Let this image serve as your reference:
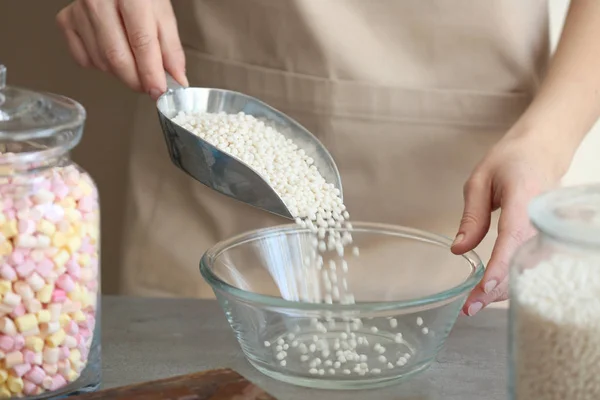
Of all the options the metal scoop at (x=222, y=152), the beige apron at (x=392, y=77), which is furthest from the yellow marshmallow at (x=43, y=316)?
the beige apron at (x=392, y=77)

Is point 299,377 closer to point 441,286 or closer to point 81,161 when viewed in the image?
point 441,286

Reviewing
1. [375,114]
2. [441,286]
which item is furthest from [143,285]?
[441,286]

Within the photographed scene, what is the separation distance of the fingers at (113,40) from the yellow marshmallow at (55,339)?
1.15 ft

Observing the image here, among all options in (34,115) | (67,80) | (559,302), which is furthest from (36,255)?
(67,80)

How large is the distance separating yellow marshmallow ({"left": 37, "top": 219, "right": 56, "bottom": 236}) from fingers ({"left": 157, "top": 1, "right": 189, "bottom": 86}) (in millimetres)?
356

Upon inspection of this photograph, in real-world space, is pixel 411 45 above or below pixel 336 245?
above

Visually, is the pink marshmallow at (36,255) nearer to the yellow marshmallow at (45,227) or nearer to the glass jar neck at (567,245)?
the yellow marshmallow at (45,227)

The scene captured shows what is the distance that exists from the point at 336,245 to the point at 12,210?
34cm

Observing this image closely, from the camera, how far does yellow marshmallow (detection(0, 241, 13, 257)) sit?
613 millimetres

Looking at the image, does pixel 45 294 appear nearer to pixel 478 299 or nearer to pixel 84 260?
pixel 84 260

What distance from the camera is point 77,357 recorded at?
674mm

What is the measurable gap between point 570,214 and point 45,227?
334mm

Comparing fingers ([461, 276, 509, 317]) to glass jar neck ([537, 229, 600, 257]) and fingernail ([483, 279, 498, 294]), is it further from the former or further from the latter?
glass jar neck ([537, 229, 600, 257])

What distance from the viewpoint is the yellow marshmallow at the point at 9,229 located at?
0.61 metres
